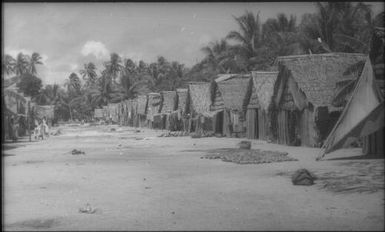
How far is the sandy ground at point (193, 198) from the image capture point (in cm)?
652

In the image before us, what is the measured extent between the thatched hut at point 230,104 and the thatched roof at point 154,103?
18.2 m

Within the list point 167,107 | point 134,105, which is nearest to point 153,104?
point 167,107

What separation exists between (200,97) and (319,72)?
1594 centimetres

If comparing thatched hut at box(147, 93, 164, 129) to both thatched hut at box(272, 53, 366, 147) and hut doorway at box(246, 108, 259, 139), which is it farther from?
thatched hut at box(272, 53, 366, 147)

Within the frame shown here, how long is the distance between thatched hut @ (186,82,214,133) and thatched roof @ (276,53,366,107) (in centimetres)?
1184

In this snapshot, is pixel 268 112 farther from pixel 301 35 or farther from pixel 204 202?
pixel 204 202

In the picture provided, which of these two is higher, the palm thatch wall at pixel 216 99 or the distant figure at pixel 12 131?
the palm thatch wall at pixel 216 99

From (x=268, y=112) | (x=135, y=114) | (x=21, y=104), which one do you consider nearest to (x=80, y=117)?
(x=135, y=114)

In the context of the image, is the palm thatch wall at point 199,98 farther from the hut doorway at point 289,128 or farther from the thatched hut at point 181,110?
the hut doorway at point 289,128

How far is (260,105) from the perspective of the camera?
24.9 meters

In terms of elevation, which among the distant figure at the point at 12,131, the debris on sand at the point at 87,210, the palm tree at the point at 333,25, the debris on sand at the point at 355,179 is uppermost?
the palm tree at the point at 333,25

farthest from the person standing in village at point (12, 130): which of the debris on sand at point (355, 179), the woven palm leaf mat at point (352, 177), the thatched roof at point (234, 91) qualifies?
the debris on sand at point (355, 179)

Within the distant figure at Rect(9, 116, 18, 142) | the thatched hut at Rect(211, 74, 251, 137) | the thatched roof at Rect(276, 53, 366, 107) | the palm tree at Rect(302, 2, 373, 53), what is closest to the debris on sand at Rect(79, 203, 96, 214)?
the thatched roof at Rect(276, 53, 366, 107)

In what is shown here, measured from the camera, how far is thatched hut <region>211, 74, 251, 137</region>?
2908 centimetres
